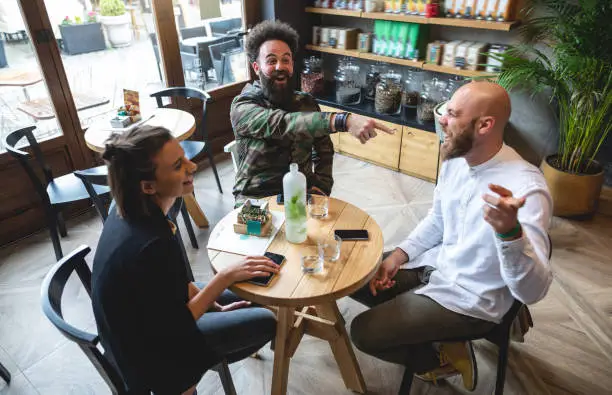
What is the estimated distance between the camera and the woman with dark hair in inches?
45.6

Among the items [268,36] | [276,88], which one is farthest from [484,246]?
[268,36]

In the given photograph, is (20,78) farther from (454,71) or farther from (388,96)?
(454,71)

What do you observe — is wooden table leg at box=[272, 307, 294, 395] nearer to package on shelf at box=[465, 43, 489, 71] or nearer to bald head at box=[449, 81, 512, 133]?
bald head at box=[449, 81, 512, 133]

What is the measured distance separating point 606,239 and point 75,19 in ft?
12.8

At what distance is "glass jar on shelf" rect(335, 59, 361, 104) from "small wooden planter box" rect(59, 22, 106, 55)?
200cm

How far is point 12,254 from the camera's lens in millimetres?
2750

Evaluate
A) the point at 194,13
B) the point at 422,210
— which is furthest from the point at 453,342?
the point at 194,13

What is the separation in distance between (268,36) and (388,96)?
1.73m

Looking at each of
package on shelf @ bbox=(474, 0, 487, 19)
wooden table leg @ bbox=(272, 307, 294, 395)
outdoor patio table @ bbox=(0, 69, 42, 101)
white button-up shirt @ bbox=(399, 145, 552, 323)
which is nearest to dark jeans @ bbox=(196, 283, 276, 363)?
wooden table leg @ bbox=(272, 307, 294, 395)

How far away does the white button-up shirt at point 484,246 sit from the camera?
1.20 m

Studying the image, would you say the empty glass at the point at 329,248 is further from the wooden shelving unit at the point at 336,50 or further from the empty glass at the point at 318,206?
the wooden shelving unit at the point at 336,50

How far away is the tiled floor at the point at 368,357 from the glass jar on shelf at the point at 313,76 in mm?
1558

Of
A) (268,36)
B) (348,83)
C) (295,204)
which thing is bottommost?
(348,83)

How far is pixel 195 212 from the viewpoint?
2.93m
